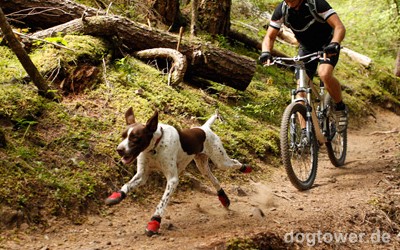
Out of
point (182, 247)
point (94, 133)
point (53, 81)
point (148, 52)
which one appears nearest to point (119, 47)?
point (148, 52)

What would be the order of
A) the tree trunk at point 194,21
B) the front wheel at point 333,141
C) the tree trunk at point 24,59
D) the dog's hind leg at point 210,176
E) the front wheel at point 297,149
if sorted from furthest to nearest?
the tree trunk at point 194,21, the front wheel at point 333,141, the front wheel at point 297,149, the dog's hind leg at point 210,176, the tree trunk at point 24,59

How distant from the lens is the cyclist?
6227mm

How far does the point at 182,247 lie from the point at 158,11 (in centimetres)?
760

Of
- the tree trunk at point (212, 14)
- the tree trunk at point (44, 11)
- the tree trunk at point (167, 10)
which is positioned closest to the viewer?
the tree trunk at point (44, 11)

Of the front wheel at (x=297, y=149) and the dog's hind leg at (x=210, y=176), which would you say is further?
the front wheel at (x=297, y=149)

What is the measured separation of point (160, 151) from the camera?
4520 mm

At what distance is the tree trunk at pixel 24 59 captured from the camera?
5254 millimetres

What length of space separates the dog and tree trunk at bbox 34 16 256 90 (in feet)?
11.9

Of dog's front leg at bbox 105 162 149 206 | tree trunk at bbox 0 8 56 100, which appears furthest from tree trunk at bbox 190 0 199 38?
dog's front leg at bbox 105 162 149 206

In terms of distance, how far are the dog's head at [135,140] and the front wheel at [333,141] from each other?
13.6 ft

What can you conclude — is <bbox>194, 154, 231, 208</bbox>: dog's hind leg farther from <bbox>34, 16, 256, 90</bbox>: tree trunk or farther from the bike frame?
<bbox>34, 16, 256, 90</bbox>: tree trunk

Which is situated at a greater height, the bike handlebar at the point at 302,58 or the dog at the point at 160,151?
the bike handlebar at the point at 302,58

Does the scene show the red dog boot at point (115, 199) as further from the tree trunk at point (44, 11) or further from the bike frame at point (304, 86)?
the tree trunk at point (44, 11)

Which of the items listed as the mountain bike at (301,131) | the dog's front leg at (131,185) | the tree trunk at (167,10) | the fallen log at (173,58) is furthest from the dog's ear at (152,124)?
the tree trunk at (167,10)
